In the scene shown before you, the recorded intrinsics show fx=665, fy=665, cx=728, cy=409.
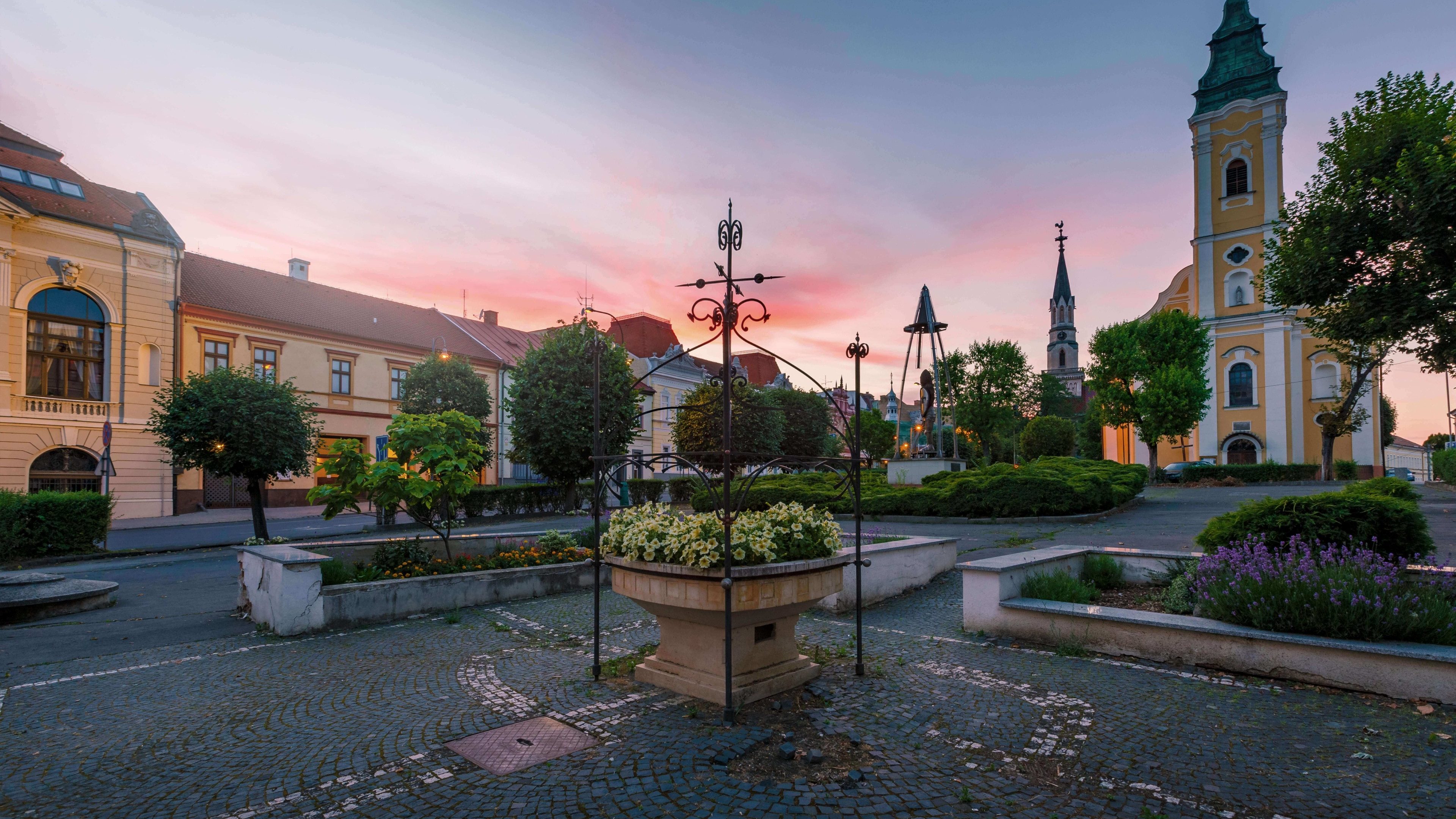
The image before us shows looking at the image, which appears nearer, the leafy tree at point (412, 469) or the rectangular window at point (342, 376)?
the leafy tree at point (412, 469)

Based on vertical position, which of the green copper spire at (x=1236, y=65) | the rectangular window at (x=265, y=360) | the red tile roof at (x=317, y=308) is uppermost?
the green copper spire at (x=1236, y=65)

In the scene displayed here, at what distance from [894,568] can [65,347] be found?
97.4ft

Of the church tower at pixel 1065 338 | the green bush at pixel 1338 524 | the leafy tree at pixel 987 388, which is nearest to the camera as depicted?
the green bush at pixel 1338 524

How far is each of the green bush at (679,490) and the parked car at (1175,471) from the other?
25559 millimetres

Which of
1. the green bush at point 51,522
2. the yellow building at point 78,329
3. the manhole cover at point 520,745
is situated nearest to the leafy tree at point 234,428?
the green bush at point 51,522

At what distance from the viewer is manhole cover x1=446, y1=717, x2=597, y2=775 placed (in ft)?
13.1

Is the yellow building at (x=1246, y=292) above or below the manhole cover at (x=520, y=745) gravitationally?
above

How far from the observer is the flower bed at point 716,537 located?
484 centimetres

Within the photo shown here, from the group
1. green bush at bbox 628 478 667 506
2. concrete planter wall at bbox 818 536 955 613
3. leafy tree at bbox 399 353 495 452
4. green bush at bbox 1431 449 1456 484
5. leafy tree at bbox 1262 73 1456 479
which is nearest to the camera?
concrete planter wall at bbox 818 536 955 613

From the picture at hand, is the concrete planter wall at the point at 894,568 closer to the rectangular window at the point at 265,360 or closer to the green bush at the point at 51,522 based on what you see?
the green bush at the point at 51,522

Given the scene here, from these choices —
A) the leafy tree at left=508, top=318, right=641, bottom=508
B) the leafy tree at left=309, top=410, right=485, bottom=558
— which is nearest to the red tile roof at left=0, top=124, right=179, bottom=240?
the leafy tree at left=508, top=318, right=641, bottom=508

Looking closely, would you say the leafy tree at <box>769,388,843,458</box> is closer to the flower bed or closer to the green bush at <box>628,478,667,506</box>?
the green bush at <box>628,478,667,506</box>

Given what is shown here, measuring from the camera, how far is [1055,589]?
7.02 metres

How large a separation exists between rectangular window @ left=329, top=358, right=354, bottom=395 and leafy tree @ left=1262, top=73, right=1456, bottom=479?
117ft
